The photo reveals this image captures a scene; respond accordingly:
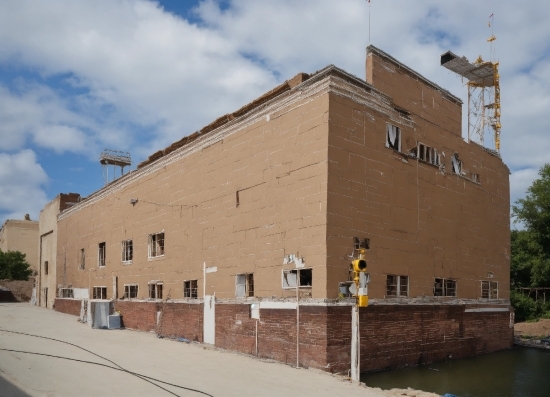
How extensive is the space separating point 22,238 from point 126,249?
48.8m

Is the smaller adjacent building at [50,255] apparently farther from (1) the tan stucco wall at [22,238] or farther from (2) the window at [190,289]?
(1) the tan stucco wall at [22,238]

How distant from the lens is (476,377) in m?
17.8

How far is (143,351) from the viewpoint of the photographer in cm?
1850

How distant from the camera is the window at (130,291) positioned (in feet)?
88.0

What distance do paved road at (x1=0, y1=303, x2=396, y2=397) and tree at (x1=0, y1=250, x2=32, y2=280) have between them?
42.1m

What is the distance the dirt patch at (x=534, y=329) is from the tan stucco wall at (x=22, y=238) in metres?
58.8

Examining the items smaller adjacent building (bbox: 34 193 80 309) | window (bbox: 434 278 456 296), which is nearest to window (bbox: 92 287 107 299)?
smaller adjacent building (bbox: 34 193 80 309)

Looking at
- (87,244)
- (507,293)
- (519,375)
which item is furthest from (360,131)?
(87,244)

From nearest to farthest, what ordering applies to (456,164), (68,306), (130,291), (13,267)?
(456,164) < (130,291) < (68,306) < (13,267)

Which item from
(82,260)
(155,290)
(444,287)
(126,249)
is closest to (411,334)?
(444,287)

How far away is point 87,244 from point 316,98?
71.4ft

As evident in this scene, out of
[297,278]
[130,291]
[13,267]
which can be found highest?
[297,278]

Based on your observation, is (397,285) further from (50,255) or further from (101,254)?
(50,255)

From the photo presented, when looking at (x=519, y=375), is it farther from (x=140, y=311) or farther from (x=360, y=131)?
(x=140, y=311)
